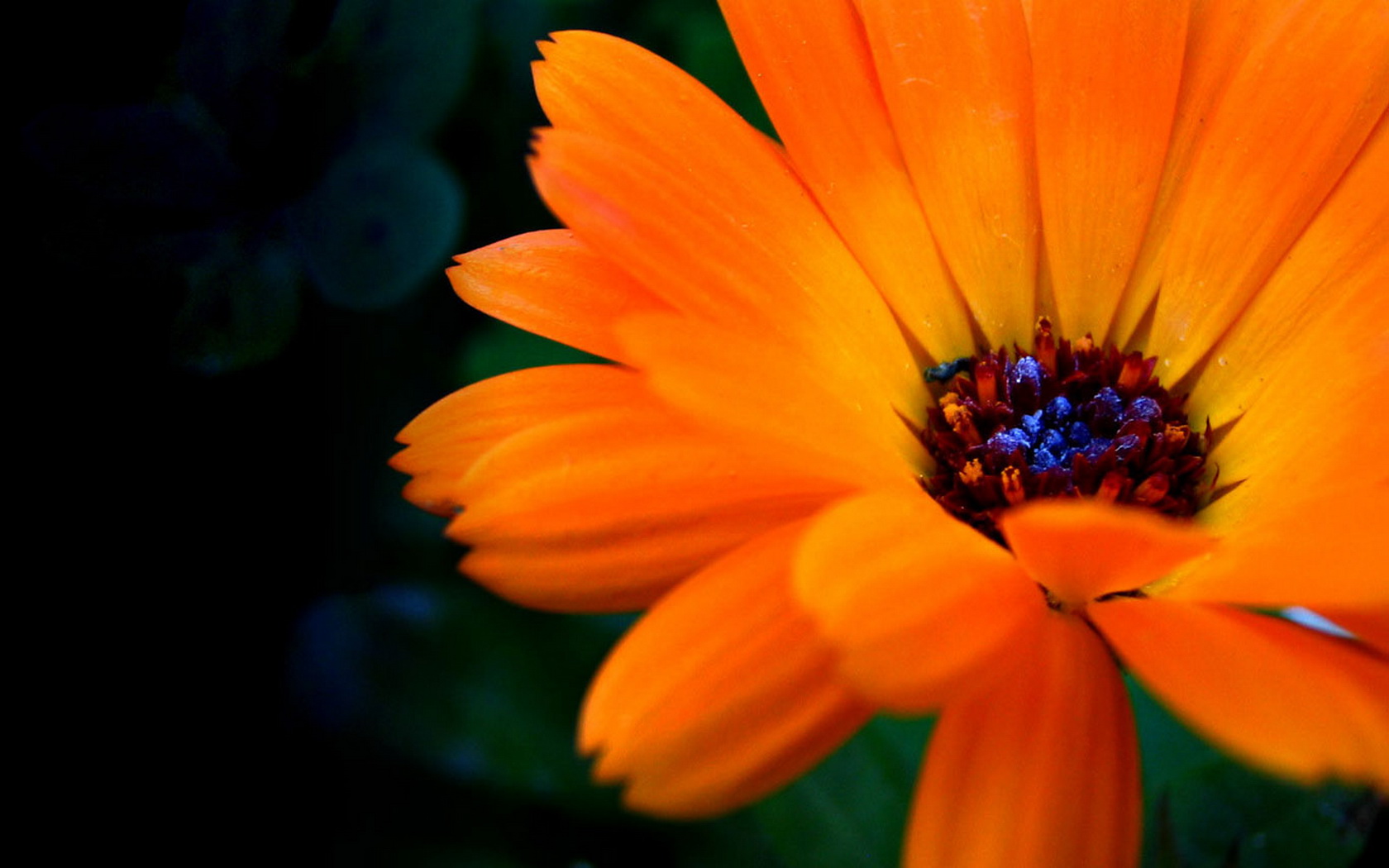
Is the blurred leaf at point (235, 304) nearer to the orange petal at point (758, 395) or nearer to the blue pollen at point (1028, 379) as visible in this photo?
the orange petal at point (758, 395)

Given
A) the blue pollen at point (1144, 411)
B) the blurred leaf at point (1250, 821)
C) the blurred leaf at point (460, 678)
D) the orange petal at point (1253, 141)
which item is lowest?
the blurred leaf at point (460, 678)

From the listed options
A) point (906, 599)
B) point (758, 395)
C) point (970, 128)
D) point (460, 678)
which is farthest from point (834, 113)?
point (460, 678)

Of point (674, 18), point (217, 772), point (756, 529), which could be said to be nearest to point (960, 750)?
point (756, 529)

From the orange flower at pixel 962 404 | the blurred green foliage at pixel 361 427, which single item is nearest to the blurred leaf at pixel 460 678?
the blurred green foliage at pixel 361 427

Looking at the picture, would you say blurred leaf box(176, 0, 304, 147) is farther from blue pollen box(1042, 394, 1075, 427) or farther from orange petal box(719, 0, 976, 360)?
blue pollen box(1042, 394, 1075, 427)

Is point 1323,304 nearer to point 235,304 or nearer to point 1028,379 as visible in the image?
point 1028,379

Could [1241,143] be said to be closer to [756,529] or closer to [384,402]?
[756,529]
